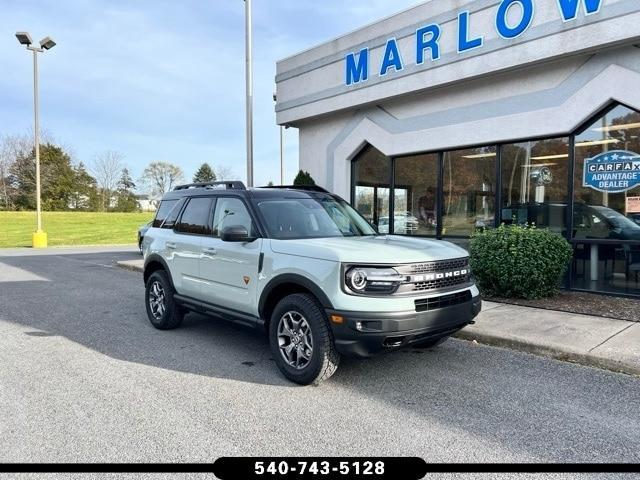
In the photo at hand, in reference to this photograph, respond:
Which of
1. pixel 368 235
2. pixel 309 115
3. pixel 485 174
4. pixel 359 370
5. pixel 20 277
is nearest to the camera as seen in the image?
pixel 359 370

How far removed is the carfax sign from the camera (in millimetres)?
7840

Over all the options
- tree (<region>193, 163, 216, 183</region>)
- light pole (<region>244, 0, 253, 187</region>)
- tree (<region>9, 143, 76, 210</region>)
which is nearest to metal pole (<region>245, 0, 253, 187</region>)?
light pole (<region>244, 0, 253, 187</region>)

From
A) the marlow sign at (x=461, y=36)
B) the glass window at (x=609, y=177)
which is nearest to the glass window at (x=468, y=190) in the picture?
the glass window at (x=609, y=177)

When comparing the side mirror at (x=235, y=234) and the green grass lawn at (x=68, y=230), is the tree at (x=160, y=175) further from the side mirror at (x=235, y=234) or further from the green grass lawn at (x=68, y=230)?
the side mirror at (x=235, y=234)

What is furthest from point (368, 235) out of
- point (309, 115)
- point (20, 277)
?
point (20, 277)

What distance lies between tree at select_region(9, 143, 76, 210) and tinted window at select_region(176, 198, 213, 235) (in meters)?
60.6

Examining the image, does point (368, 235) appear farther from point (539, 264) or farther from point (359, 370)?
point (539, 264)

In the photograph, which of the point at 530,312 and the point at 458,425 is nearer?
the point at 458,425

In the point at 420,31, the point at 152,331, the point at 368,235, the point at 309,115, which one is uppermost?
the point at 420,31

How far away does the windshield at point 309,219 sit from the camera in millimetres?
4980

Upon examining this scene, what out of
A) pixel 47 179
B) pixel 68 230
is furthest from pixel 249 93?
pixel 47 179

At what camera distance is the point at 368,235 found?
542 centimetres

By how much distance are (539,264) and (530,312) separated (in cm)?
102

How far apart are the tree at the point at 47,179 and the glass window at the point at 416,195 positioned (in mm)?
58249
